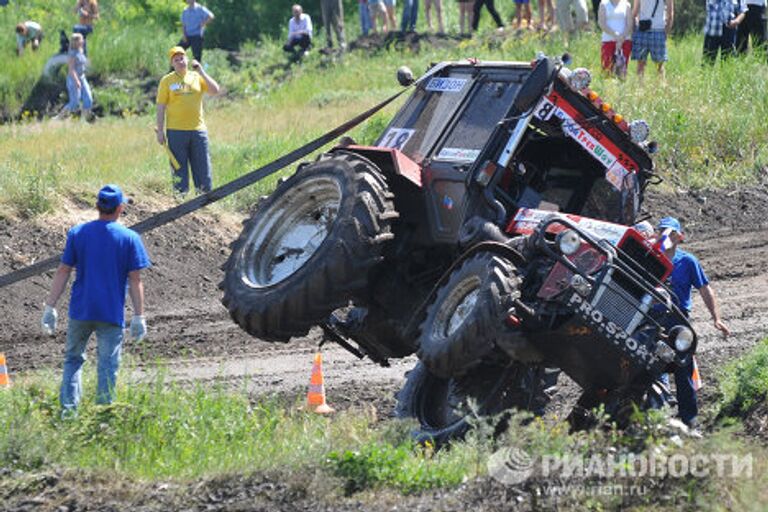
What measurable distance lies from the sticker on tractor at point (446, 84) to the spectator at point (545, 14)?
50.8 ft

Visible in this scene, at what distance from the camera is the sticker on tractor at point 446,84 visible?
12.9 meters

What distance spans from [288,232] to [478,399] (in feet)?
7.47

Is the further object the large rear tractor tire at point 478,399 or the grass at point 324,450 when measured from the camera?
the large rear tractor tire at point 478,399

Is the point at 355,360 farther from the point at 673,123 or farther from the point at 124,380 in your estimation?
the point at 673,123

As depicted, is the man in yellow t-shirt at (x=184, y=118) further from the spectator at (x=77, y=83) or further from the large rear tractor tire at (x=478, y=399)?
the spectator at (x=77, y=83)

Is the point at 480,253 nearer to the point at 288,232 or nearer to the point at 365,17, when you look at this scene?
the point at 288,232

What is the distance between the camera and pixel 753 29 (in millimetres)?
23688

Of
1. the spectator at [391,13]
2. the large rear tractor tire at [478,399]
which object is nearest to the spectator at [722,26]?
the spectator at [391,13]

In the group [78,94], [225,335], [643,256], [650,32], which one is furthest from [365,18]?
[643,256]

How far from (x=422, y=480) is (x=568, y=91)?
4.36m

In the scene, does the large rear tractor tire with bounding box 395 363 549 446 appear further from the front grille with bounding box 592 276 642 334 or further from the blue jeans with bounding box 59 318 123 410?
the blue jeans with bounding box 59 318 123 410

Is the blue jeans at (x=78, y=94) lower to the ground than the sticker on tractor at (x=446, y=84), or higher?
lower

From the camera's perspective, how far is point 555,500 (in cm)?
847

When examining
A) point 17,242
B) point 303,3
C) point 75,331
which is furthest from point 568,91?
point 303,3
